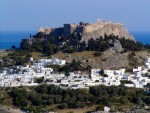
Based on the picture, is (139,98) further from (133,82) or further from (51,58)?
(51,58)

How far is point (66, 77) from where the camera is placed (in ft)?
213

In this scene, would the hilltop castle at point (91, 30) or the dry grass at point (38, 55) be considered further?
the hilltop castle at point (91, 30)

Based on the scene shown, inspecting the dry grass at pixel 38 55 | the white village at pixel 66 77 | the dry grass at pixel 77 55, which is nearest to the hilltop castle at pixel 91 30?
the dry grass at pixel 77 55

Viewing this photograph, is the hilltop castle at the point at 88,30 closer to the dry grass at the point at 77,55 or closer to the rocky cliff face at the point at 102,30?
the rocky cliff face at the point at 102,30

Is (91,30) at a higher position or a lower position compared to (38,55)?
higher

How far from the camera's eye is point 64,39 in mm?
76375

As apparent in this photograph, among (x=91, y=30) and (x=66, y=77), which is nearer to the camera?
(x=66, y=77)

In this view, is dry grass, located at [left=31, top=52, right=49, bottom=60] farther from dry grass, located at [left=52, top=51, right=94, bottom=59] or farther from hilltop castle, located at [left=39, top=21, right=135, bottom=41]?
hilltop castle, located at [left=39, top=21, right=135, bottom=41]

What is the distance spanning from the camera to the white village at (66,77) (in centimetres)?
6266

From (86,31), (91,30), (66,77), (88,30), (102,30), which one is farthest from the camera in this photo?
(102,30)

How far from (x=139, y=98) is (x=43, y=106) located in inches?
320

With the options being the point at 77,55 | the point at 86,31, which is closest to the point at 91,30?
the point at 86,31

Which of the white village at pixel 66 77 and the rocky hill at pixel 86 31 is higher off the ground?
the rocky hill at pixel 86 31

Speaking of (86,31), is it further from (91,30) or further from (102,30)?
(102,30)
